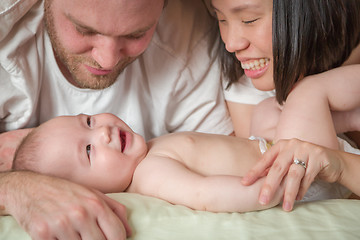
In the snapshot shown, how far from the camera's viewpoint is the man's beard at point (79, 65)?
151 cm

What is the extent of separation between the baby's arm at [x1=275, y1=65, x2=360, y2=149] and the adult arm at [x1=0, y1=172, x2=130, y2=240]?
67 centimetres

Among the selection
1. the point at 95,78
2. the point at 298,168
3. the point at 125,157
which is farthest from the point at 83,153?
the point at 298,168

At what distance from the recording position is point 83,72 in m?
1.58

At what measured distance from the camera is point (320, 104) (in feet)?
4.56

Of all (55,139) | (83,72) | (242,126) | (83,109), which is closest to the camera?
(55,139)

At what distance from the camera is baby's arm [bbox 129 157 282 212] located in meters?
1.13

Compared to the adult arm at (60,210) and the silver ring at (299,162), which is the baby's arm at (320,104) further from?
the adult arm at (60,210)

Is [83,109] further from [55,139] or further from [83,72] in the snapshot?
[55,139]

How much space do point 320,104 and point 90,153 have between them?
2.65 feet

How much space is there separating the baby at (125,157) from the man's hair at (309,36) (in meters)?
0.32

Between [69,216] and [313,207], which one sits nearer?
[69,216]

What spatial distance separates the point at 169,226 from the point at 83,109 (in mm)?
867

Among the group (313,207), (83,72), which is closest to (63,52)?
(83,72)

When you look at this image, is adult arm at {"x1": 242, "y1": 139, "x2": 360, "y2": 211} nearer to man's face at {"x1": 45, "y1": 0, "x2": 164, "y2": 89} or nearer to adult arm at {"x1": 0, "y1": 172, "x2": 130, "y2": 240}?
adult arm at {"x1": 0, "y1": 172, "x2": 130, "y2": 240}
